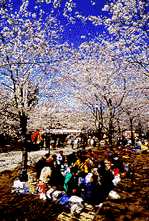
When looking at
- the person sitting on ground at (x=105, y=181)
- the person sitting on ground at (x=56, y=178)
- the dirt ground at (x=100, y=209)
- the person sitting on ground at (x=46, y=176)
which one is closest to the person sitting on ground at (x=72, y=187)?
the dirt ground at (x=100, y=209)

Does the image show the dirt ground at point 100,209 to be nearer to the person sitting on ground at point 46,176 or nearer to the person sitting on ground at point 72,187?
the person sitting on ground at point 72,187

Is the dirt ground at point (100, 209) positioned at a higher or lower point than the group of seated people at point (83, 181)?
lower

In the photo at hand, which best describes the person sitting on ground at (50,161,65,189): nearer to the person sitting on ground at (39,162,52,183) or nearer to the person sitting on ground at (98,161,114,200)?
the person sitting on ground at (39,162,52,183)

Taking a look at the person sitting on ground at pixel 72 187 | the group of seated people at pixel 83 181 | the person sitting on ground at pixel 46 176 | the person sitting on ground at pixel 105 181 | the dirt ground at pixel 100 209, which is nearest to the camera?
the dirt ground at pixel 100 209

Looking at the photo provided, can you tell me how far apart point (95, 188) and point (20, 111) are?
19.8ft

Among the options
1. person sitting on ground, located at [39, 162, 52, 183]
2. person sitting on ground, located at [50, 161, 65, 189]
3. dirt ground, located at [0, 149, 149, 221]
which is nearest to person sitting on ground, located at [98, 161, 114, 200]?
dirt ground, located at [0, 149, 149, 221]

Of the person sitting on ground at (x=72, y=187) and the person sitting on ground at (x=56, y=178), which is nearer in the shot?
the person sitting on ground at (x=72, y=187)

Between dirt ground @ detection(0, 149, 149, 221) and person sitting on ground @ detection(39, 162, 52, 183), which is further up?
person sitting on ground @ detection(39, 162, 52, 183)

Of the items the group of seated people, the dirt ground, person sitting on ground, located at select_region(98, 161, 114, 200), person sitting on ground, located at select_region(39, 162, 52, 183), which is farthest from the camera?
person sitting on ground, located at select_region(39, 162, 52, 183)

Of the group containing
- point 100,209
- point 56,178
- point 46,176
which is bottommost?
point 100,209

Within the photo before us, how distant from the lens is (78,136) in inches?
829

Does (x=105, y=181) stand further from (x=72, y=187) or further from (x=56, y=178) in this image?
(x=56, y=178)

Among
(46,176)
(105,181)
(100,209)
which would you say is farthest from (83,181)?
(46,176)

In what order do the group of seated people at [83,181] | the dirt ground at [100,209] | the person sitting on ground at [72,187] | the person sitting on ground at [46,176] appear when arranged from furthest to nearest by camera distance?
the person sitting on ground at [46,176] → the person sitting on ground at [72,187] → the group of seated people at [83,181] → the dirt ground at [100,209]
